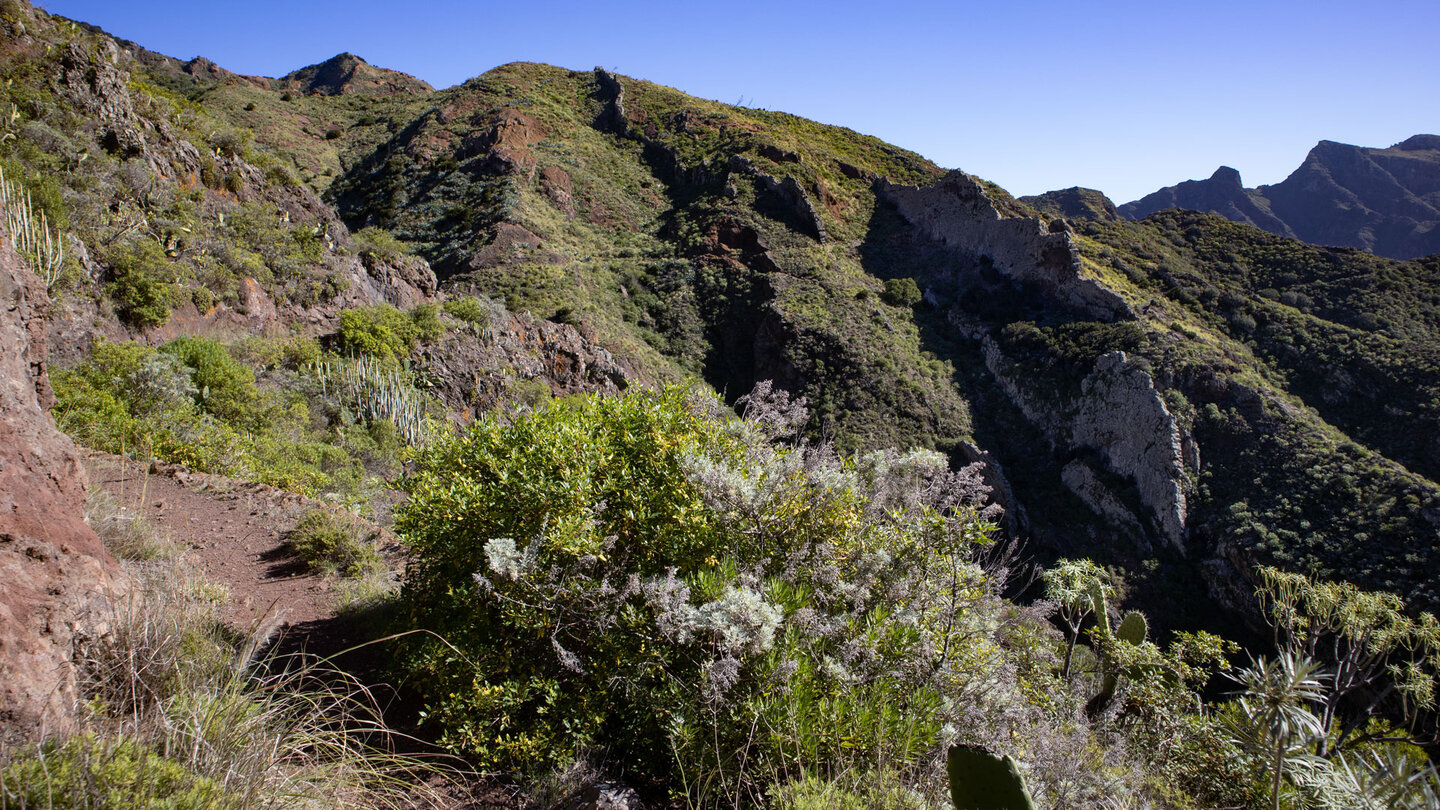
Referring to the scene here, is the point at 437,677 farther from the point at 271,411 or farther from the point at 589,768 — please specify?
the point at 271,411

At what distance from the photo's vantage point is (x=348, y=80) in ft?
168

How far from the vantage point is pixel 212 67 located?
46.8 m

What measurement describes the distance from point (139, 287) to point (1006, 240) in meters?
30.5

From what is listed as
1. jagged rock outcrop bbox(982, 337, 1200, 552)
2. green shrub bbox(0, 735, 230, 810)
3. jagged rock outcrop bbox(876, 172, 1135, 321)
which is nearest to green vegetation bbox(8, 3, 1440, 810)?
green shrub bbox(0, 735, 230, 810)

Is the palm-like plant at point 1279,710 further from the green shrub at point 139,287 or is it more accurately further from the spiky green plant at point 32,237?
the green shrub at point 139,287

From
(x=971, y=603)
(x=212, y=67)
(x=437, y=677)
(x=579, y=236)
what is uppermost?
(x=212, y=67)

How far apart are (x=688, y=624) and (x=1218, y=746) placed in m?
5.05

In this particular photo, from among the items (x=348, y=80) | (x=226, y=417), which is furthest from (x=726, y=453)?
(x=348, y=80)

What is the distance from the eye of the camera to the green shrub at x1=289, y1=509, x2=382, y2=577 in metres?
5.49

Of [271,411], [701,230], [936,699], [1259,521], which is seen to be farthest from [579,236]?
[936,699]

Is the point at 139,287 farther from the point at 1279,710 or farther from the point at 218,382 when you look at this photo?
the point at 1279,710

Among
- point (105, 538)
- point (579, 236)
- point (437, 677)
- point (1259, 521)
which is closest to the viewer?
point (437, 677)

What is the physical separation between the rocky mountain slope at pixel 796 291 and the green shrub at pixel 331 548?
607cm

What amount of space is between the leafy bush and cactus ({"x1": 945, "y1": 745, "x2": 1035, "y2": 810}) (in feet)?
0.80
